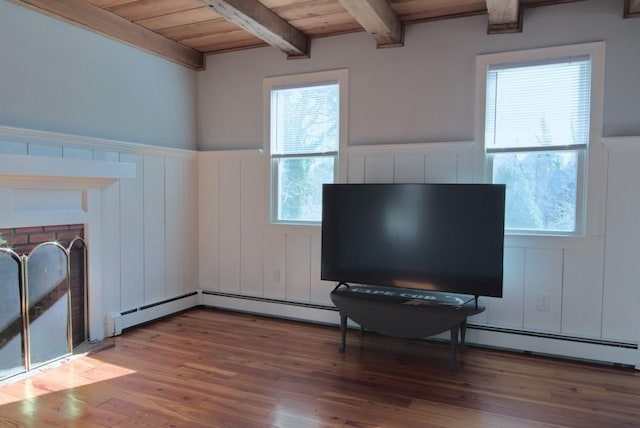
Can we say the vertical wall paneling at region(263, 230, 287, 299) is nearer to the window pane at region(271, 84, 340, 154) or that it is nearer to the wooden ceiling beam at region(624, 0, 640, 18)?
the window pane at region(271, 84, 340, 154)

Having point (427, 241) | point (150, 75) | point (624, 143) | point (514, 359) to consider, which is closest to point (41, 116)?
point (150, 75)

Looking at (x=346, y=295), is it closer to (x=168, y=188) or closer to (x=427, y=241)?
(x=427, y=241)

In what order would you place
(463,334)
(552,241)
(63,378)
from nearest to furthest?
(63,378) → (552,241) → (463,334)

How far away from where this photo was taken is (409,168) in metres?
3.63

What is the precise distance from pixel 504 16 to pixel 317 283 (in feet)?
8.45

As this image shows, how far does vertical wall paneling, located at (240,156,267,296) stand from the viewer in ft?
13.9

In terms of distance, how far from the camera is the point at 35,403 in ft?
8.21

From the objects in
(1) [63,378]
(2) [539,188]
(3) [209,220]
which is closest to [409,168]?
(2) [539,188]

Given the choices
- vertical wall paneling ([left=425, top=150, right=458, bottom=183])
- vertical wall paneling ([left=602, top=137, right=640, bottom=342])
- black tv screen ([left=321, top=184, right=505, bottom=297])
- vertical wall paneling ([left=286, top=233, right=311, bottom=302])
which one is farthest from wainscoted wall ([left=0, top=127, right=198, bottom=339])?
vertical wall paneling ([left=602, top=137, right=640, bottom=342])

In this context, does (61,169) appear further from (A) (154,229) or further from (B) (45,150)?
(A) (154,229)

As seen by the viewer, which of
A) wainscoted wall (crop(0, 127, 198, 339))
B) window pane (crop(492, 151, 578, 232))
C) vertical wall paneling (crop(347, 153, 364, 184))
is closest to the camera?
wainscoted wall (crop(0, 127, 198, 339))

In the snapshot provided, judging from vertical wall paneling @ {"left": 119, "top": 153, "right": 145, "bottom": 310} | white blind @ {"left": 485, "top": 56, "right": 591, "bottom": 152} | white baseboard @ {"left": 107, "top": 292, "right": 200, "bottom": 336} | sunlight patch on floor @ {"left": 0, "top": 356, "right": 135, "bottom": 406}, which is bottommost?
sunlight patch on floor @ {"left": 0, "top": 356, "right": 135, "bottom": 406}

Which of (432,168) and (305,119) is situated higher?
(305,119)

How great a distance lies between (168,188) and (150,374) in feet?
6.06
